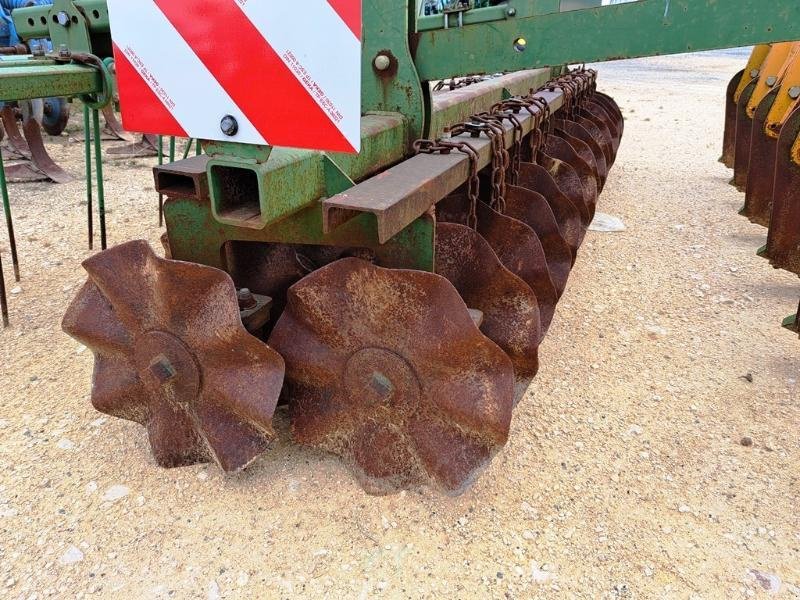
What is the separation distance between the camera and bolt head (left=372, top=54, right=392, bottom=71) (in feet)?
6.94

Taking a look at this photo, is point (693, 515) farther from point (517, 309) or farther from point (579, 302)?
point (579, 302)

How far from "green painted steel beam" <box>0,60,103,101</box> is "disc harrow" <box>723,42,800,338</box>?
8.41ft

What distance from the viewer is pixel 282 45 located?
1335mm

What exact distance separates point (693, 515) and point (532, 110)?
189cm

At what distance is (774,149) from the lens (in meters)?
3.20

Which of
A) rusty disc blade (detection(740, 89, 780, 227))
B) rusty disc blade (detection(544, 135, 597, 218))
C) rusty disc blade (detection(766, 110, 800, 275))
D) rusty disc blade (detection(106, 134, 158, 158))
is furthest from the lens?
rusty disc blade (detection(106, 134, 158, 158))

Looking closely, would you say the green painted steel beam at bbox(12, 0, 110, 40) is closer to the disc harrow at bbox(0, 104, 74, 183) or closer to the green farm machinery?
the green farm machinery

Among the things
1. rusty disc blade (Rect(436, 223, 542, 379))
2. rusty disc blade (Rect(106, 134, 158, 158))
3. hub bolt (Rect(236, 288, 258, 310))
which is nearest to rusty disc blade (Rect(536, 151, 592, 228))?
rusty disc blade (Rect(436, 223, 542, 379))

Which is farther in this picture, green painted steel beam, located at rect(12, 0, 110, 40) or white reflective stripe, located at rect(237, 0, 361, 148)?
green painted steel beam, located at rect(12, 0, 110, 40)

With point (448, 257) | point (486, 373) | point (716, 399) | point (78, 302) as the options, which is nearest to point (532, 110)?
point (448, 257)

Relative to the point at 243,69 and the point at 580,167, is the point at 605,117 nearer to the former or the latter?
the point at 580,167

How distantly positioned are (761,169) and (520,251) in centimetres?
174

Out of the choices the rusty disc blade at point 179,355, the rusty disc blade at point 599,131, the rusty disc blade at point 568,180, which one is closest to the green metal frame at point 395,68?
the rusty disc blade at point 179,355

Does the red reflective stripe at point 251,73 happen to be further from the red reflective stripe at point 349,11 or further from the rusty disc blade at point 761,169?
the rusty disc blade at point 761,169
